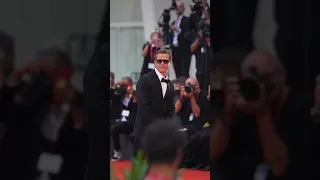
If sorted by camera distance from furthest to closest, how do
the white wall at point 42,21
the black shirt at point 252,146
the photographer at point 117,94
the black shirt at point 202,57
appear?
1. the photographer at point 117,94
2. the black shirt at point 202,57
3. the white wall at point 42,21
4. the black shirt at point 252,146

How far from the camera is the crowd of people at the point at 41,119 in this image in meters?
1.72

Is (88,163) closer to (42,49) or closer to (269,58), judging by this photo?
(42,49)

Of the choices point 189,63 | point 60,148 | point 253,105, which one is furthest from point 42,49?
point 253,105

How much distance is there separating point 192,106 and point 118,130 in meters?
0.38

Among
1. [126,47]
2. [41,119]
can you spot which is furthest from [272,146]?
[41,119]

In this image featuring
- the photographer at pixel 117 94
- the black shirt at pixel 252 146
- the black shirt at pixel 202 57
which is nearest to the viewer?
the black shirt at pixel 252 146

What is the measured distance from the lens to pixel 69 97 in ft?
5.76

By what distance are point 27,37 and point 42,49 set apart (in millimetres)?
82

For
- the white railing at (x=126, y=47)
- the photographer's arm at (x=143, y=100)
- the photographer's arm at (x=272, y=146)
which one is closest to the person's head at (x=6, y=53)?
the white railing at (x=126, y=47)

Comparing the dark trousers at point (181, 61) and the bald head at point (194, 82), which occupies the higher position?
the dark trousers at point (181, 61)

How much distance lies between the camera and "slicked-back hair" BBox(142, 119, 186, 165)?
1836 mm

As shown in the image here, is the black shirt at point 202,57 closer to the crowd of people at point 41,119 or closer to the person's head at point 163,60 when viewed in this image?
the person's head at point 163,60

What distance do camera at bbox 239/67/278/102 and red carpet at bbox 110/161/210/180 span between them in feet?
1.31

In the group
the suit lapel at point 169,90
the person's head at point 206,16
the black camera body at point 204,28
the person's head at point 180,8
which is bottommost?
the suit lapel at point 169,90
